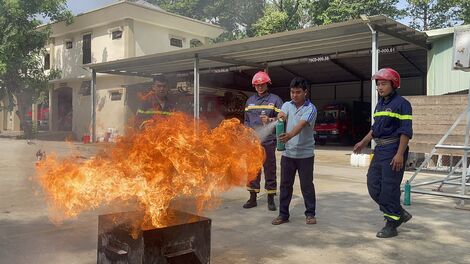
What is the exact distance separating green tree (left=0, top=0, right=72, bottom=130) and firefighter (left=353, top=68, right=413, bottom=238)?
60.0 feet

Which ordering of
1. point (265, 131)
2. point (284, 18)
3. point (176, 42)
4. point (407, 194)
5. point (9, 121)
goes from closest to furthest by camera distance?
point (265, 131), point (407, 194), point (176, 42), point (284, 18), point (9, 121)

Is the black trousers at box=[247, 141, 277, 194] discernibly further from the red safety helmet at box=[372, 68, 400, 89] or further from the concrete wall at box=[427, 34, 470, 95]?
the concrete wall at box=[427, 34, 470, 95]

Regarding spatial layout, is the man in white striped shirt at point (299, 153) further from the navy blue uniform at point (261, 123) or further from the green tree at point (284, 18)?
the green tree at point (284, 18)

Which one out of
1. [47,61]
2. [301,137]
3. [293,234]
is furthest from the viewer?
[47,61]

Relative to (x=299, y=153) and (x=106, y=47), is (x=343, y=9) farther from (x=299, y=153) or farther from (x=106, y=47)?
(x=299, y=153)

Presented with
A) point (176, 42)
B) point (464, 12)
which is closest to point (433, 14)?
point (464, 12)

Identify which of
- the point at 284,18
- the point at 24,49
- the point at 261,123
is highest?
the point at 284,18

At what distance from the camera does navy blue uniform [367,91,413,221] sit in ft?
15.1

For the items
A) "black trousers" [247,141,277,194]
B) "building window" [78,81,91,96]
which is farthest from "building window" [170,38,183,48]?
"black trousers" [247,141,277,194]

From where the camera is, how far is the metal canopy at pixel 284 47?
11852 mm

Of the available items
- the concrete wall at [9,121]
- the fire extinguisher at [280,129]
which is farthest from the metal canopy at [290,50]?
the concrete wall at [9,121]

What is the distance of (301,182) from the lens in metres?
5.27

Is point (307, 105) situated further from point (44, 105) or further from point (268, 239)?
point (44, 105)

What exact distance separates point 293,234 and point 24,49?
21235 mm
